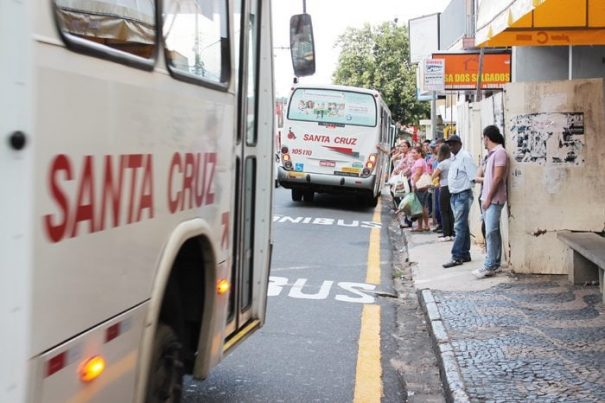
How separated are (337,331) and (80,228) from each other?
15.3 feet

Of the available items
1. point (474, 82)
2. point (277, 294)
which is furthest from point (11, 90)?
point (474, 82)

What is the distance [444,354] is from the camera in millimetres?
5512

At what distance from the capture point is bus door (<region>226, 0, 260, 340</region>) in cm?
425

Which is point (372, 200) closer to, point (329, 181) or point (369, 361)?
point (329, 181)

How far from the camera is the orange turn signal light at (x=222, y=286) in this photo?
12.6ft

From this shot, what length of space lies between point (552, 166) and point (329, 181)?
365 inches

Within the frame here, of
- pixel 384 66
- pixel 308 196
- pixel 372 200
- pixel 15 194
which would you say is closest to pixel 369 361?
pixel 15 194

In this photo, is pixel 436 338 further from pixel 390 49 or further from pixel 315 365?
pixel 390 49

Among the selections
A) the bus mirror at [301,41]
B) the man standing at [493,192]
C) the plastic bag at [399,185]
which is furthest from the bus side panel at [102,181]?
the plastic bag at [399,185]

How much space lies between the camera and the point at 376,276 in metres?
9.54

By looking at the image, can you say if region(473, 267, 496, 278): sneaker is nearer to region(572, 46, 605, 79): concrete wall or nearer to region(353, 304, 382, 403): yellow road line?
region(353, 304, 382, 403): yellow road line

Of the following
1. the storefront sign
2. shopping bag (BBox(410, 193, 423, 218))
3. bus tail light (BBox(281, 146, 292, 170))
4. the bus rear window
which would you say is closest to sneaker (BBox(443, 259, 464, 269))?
shopping bag (BBox(410, 193, 423, 218))

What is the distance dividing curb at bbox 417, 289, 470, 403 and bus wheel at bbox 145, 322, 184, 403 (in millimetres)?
1914

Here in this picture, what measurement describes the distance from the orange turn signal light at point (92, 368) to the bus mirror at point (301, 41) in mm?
3104
